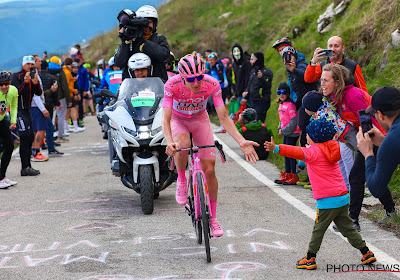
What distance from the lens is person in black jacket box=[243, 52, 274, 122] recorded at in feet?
46.8

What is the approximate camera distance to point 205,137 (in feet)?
24.8

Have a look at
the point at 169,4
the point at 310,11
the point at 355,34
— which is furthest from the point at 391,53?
the point at 169,4

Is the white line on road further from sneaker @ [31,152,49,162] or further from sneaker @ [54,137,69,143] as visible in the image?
sneaker @ [54,137,69,143]

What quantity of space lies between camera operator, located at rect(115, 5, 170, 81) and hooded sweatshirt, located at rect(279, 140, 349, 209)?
15.9 feet

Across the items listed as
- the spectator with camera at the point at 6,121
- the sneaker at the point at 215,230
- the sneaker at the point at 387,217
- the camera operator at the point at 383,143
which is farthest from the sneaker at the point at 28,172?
the camera operator at the point at 383,143

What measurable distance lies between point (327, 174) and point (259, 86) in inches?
323

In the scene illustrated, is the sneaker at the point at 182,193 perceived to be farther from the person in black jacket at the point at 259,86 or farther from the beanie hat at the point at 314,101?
the person in black jacket at the point at 259,86

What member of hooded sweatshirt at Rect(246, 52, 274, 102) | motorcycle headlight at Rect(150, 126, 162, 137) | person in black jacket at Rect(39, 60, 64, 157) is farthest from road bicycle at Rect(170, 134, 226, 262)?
person in black jacket at Rect(39, 60, 64, 157)

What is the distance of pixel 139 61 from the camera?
10125 mm

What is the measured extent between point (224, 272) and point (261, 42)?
30.6 metres

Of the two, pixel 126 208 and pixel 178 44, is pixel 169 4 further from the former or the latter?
pixel 126 208

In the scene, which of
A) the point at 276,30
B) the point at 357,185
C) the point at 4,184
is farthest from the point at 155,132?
the point at 276,30

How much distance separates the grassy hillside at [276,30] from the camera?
1508 cm

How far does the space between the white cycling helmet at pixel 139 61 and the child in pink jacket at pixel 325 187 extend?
14.4 ft
